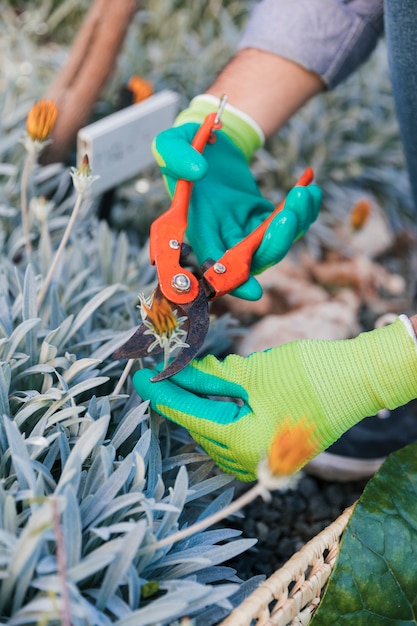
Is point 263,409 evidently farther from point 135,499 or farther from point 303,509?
point 303,509

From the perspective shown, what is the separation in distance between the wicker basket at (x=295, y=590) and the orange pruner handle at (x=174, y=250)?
35 cm

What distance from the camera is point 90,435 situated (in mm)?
803

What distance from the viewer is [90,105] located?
1.55 m

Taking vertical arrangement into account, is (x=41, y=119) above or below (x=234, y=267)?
above

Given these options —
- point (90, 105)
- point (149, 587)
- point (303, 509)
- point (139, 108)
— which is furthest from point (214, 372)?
point (90, 105)

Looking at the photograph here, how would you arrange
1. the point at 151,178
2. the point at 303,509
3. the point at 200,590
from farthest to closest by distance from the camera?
the point at 151,178 → the point at 303,509 → the point at 200,590

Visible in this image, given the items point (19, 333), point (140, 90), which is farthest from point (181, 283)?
point (140, 90)

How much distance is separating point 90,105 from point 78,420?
3.00ft

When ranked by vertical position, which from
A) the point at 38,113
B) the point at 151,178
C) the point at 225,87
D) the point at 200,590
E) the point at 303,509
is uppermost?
the point at 38,113

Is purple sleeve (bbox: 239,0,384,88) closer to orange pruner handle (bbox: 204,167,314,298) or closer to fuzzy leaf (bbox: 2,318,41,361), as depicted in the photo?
orange pruner handle (bbox: 204,167,314,298)

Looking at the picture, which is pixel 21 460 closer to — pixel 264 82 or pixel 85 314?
pixel 85 314

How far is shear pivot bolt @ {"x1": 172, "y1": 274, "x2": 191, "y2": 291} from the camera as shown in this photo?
2.95 feet

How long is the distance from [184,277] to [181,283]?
0.4 inches

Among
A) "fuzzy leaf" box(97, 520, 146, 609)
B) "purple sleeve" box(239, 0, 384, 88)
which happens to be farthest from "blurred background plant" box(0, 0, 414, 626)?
"purple sleeve" box(239, 0, 384, 88)
